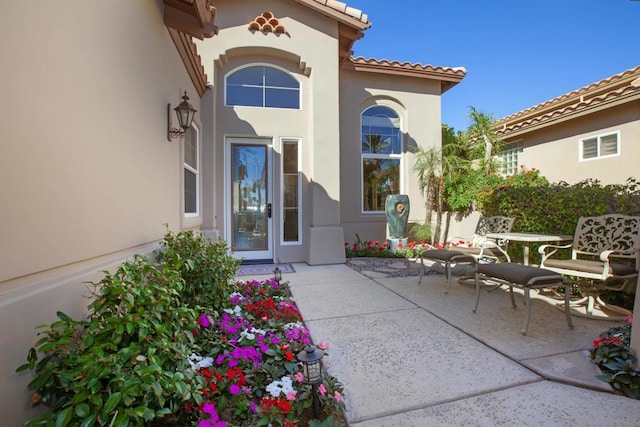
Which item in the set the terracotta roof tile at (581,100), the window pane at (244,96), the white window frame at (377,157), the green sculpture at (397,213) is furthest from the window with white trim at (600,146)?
the window pane at (244,96)

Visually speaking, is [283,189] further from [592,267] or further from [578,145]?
[578,145]

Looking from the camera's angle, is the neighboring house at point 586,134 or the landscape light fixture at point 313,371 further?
the neighboring house at point 586,134

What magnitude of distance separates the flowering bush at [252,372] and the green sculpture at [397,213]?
496 cm

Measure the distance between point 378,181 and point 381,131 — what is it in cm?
138

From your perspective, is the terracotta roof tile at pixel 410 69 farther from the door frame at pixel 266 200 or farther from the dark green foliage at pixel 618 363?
the dark green foliage at pixel 618 363

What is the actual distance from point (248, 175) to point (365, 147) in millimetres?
3281

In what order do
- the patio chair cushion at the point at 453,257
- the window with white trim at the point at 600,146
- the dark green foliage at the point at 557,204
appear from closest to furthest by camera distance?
the dark green foliage at the point at 557,204
the patio chair cushion at the point at 453,257
the window with white trim at the point at 600,146

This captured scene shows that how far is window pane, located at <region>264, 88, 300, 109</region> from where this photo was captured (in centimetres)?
680

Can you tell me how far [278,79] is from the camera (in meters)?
6.86

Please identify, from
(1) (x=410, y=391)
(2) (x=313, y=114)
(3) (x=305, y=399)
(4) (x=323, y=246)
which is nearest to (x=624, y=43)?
(2) (x=313, y=114)

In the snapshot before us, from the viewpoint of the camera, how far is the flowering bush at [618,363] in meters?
2.10

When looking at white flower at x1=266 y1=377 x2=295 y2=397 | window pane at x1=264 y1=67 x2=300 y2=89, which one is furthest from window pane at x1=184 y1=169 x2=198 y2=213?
white flower at x1=266 y1=377 x2=295 y2=397

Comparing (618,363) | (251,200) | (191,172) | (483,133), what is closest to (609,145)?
(483,133)

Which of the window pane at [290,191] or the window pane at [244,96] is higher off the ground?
the window pane at [244,96]
